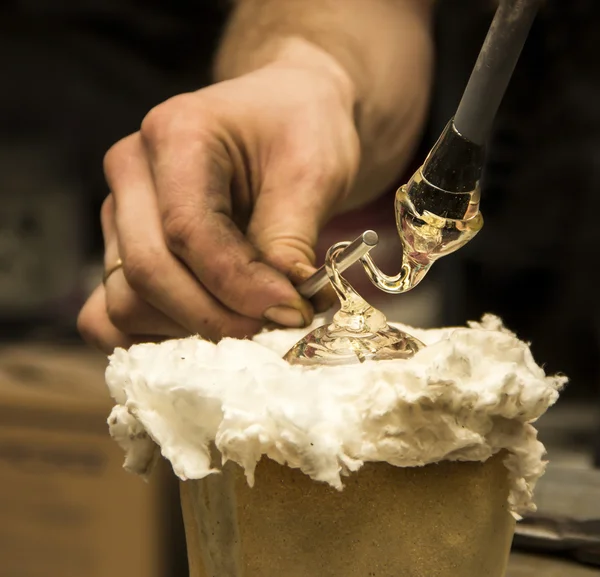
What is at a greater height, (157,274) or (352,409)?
(157,274)

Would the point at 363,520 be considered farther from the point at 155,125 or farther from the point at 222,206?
the point at 155,125

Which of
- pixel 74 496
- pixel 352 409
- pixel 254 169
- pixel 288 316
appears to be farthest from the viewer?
pixel 74 496

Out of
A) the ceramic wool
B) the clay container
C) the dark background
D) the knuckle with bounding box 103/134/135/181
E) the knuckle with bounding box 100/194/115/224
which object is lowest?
the clay container

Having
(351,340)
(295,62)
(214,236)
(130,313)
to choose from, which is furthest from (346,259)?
(295,62)

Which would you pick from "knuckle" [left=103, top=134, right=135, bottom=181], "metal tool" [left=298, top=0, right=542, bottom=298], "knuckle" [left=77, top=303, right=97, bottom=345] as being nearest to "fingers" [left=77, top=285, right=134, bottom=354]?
"knuckle" [left=77, top=303, right=97, bottom=345]

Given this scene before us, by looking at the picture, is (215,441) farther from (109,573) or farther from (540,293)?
(540,293)

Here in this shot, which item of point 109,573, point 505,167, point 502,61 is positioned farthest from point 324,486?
point 505,167

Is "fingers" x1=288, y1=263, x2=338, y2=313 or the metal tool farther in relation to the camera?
"fingers" x1=288, y1=263, x2=338, y2=313

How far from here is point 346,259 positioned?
485mm

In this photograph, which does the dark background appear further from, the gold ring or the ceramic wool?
the ceramic wool

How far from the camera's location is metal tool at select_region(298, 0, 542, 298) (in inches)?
16.5

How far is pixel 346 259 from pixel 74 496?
43cm

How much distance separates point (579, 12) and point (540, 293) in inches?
11.2

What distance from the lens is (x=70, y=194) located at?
870mm
